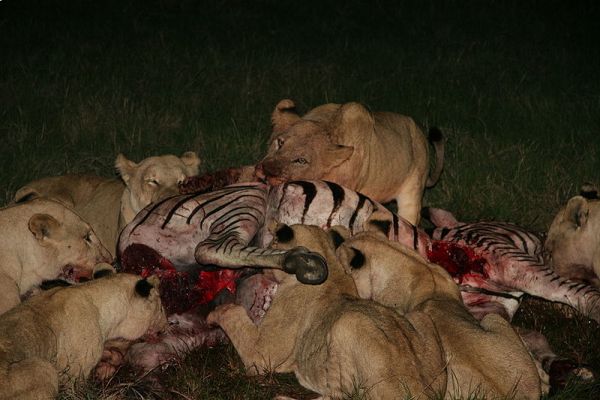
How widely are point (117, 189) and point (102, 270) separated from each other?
2.51 meters

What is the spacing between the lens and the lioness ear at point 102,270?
5906mm

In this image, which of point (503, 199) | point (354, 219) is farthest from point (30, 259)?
point (503, 199)

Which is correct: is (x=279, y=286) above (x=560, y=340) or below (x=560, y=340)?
above

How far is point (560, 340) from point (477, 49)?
9491mm

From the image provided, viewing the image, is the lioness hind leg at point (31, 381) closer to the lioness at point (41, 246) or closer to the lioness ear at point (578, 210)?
the lioness at point (41, 246)

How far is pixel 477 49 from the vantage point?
15.3 meters

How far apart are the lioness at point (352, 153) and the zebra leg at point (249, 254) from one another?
432mm

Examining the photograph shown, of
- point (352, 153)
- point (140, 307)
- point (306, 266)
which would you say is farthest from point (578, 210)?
point (140, 307)

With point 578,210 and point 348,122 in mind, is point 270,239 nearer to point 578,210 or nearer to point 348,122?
point 348,122

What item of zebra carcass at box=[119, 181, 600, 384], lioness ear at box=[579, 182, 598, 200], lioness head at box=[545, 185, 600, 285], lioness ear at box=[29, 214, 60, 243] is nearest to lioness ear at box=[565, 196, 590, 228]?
lioness head at box=[545, 185, 600, 285]

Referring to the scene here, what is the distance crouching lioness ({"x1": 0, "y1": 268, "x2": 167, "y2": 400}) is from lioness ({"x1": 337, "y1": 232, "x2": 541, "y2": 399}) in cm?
119

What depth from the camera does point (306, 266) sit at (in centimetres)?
547

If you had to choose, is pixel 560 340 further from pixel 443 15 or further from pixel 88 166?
pixel 443 15

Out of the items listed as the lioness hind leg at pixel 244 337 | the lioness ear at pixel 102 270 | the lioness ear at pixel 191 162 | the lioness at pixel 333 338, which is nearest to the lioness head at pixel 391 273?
the lioness at pixel 333 338
